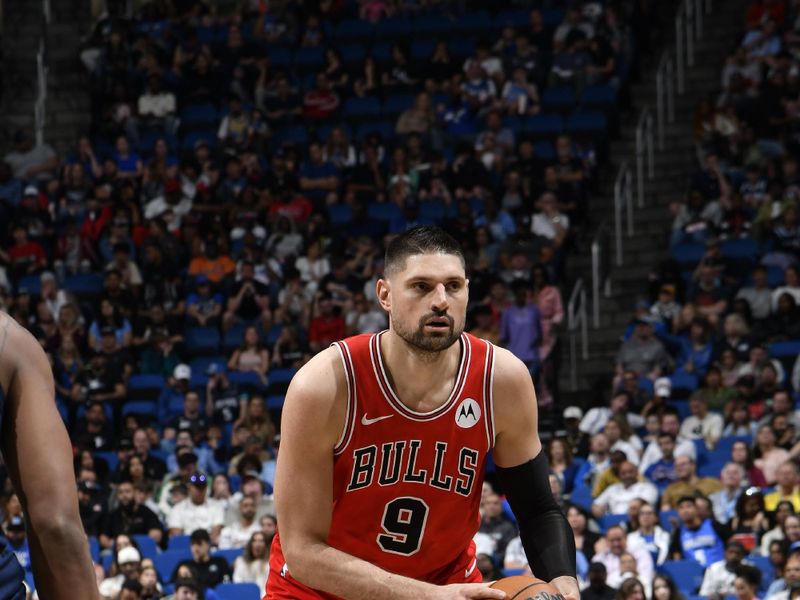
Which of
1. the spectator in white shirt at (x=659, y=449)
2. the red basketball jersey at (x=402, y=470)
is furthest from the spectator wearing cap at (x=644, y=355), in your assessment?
the red basketball jersey at (x=402, y=470)

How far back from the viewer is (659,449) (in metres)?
13.4

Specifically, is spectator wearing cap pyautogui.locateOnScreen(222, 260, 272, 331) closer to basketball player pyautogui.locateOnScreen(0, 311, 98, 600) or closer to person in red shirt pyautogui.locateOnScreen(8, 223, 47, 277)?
person in red shirt pyautogui.locateOnScreen(8, 223, 47, 277)

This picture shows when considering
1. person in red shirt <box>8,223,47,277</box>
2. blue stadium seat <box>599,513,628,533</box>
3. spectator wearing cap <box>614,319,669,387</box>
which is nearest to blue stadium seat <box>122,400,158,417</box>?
person in red shirt <box>8,223,47,277</box>

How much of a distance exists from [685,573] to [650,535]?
0.65 meters

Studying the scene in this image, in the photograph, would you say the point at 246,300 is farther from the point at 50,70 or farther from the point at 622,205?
the point at 50,70

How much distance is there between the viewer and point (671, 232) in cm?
1766

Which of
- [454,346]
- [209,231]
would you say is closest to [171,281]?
[209,231]

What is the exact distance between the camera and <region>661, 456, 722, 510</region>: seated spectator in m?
12.6

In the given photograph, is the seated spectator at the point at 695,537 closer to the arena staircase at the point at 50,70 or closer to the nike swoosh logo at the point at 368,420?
the nike swoosh logo at the point at 368,420

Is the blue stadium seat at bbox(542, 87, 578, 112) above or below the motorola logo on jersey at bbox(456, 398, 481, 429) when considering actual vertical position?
above

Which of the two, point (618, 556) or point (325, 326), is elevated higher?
point (325, 326)

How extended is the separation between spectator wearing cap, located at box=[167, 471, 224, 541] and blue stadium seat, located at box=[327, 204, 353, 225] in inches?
204

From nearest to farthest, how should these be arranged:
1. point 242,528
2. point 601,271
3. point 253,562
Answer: point 253,562, point 242,528, point 601,271

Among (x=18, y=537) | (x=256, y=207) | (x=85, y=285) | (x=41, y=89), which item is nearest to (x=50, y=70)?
(x=41, y=89)
